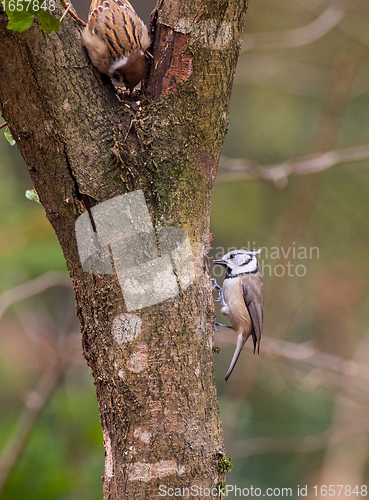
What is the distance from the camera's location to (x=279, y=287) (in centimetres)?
455

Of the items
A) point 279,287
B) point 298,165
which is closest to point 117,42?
point 298,165

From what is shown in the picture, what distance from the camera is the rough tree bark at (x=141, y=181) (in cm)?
142

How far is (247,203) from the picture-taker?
19.1ft

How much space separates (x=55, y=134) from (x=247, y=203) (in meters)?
4.58

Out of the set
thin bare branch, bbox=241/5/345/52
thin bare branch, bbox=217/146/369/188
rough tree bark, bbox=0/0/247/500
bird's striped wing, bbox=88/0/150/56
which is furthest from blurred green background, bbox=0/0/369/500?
rough tree bark, bbox=0/0/247/500

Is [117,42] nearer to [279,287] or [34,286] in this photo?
[34,286]

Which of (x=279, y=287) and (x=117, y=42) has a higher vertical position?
(x=279, y=287)

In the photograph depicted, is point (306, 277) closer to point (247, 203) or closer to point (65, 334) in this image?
point (247, 203)

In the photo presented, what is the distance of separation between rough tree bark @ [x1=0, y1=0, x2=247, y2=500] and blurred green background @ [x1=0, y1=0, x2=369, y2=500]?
2.36 meters

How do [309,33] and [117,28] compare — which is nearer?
[117,28]

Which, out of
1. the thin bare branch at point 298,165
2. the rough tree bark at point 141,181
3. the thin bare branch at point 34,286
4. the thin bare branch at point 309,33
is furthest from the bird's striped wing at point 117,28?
the thin bare branch at point 309,33

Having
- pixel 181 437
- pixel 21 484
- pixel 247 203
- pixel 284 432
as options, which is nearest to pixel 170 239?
pixel 181 437

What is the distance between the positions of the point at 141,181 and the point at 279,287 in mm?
3320

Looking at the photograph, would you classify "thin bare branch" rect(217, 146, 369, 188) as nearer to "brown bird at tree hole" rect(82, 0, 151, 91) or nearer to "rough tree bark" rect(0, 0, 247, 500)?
"brown bird at tree hole" rect(82, 0, 151, 91)
